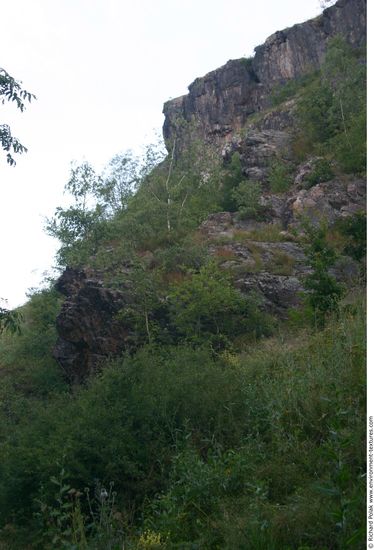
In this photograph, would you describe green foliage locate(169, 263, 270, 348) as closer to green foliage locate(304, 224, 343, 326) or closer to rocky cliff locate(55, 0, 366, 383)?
rocky cliff locate(55, 0, 366, 383)

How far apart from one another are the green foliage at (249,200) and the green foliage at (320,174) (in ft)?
8.12

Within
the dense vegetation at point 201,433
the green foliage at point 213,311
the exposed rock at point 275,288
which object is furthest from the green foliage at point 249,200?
the green foliage at point 213,311

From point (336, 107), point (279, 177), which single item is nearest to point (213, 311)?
point (279, 177)

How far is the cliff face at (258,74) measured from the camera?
189ft

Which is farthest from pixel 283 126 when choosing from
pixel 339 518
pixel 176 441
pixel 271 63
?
pixel 339 518

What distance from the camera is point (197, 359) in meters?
12.9

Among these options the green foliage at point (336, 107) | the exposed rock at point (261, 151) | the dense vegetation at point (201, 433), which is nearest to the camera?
the dense vegetation at point (201, 433)

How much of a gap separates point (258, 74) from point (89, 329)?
5101cm

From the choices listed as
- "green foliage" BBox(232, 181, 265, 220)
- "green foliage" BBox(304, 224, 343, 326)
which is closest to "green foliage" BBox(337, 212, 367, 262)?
"green foliage" BBox(304, 224, 343, 326)

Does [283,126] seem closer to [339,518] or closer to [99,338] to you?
[99,338]

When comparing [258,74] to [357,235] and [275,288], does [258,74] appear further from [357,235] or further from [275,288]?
[357,235]

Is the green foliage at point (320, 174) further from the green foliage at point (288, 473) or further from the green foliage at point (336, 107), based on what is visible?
the green foliage at point (288, 473)

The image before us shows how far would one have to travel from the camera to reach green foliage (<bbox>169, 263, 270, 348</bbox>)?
59.3 ft

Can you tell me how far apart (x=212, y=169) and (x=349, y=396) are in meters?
27.1
